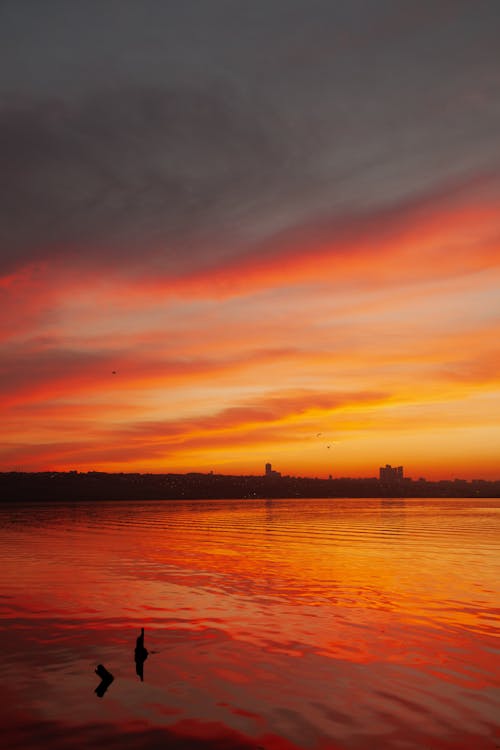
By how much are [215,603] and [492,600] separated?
1624 centimetres

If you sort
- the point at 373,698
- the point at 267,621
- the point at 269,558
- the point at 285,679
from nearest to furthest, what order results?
the point at 373,698 → the point at 285,679 → the point at 267,621 → the point at 269,558

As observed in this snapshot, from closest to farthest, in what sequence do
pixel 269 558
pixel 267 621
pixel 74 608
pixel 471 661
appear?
pixel 471 661
pixel 267 621
pixel 74 608
pixel 269 558

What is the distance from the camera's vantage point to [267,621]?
3189 centimetres

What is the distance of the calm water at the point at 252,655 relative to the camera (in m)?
17.7

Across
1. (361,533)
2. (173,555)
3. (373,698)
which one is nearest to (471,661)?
(373,698)

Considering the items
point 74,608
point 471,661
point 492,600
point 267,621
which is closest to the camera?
point 471,661

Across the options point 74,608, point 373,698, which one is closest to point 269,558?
point 74,608

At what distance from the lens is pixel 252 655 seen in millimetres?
25500

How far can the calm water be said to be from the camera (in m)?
17.7

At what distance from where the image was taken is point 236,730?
1772 cm

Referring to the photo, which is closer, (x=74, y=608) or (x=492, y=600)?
(x=74, y=608)

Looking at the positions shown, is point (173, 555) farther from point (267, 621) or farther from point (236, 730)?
point (236, 730)

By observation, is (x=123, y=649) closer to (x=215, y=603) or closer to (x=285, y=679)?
(x=285, y=679)

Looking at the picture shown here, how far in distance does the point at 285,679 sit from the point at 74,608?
1646cm
